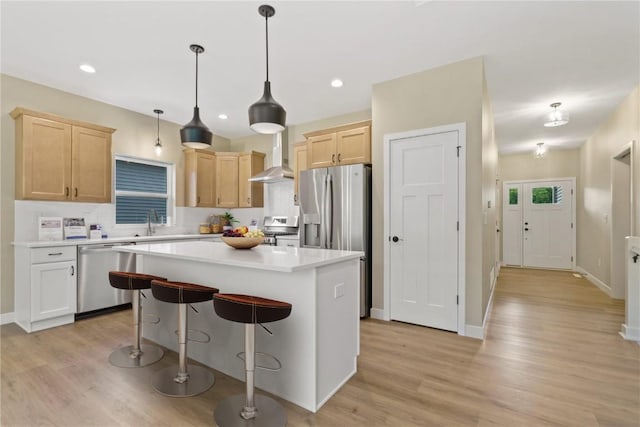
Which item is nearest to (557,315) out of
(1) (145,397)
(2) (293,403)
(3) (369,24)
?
(2) (293,403)

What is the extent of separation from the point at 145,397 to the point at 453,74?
4.09 m

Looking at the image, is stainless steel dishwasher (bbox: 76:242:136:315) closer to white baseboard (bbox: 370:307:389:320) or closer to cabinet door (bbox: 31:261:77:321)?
cabinet door (bbox: 31:261:77:321)

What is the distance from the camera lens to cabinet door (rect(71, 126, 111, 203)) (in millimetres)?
A: 3879

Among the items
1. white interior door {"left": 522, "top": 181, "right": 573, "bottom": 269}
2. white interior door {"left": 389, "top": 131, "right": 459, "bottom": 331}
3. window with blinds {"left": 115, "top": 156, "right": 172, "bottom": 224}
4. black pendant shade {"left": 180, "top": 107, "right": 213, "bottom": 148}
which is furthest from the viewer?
white interior door {"left": 522, "top": 181, "right": 573, "bottom": 269}

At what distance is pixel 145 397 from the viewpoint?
6.77 ft

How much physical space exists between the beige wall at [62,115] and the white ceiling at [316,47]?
19 cm

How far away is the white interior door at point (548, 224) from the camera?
22.8ft

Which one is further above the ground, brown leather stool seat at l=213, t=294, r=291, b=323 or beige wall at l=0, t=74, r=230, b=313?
beige wall at l=0, t=74, r=230, b=313

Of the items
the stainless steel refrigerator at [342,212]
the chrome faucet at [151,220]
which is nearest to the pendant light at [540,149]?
the stainless steel refrigerator at [342,212]

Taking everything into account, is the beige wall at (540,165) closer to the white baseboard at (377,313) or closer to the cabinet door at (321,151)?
the cabinet door at (321,151)

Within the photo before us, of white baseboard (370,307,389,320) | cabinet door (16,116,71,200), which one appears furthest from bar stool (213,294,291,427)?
cabinet door (16,116,71,200)

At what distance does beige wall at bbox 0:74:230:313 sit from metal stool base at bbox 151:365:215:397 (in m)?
2.79

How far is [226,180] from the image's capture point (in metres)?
5.85

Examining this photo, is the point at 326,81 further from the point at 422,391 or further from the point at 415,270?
the point at 422,391
